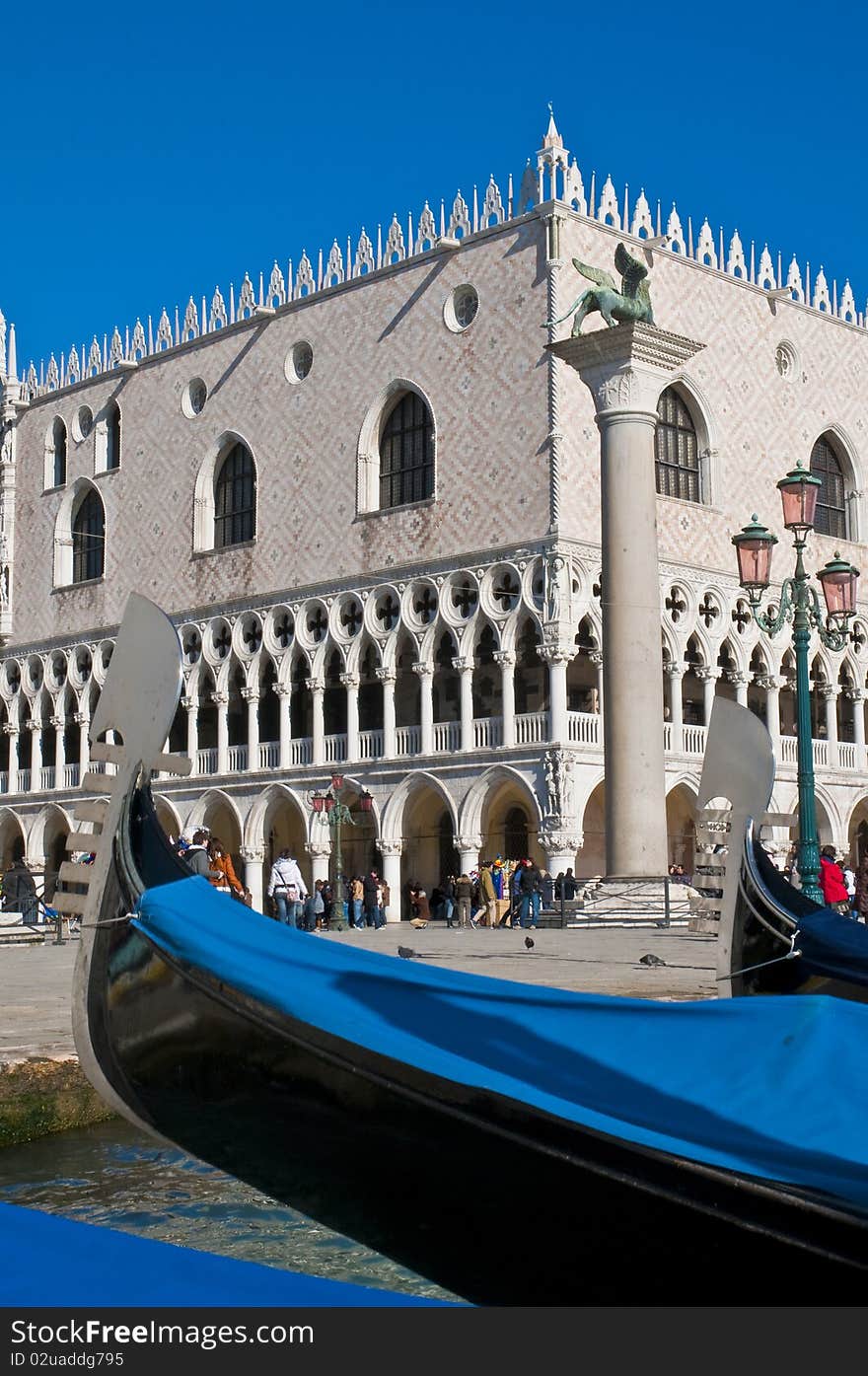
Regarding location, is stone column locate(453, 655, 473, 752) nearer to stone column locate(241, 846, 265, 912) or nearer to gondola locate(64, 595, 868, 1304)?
stone column locate(241, 846, 265, 912)

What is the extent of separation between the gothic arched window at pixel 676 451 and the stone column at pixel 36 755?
12.3m

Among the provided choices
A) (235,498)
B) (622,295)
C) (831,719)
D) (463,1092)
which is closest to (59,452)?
(235,498)

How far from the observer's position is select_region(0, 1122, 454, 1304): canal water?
14.3 ft

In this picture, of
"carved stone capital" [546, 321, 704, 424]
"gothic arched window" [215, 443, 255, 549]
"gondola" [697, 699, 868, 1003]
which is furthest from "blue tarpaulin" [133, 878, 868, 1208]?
"gothic arched window" [215, 443, 255, 549]

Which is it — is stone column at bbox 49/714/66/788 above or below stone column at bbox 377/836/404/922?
above

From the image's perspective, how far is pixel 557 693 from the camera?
21891 mm

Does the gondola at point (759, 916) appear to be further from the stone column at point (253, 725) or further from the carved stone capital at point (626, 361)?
the stone column at point (253, 725)

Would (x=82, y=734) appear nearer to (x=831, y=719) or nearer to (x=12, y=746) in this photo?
(x=12, y=746)

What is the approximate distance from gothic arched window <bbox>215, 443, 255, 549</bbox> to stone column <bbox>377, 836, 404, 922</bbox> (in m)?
4.87

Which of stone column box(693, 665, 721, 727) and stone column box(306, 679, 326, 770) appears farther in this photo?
stone column box(306, 679, 326, 770)

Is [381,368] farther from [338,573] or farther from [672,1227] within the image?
[672,1227]

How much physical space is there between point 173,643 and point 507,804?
20350 millimetres

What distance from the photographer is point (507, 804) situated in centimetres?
2414

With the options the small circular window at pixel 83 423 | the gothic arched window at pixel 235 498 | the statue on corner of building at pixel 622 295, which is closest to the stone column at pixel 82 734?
the gothic arched window at pixel 235 498
